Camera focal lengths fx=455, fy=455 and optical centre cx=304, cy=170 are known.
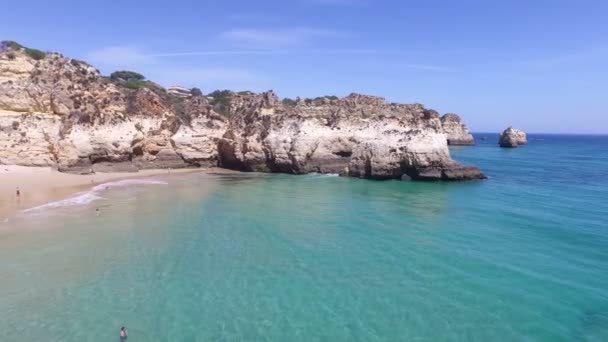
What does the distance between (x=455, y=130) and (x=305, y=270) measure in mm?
104123

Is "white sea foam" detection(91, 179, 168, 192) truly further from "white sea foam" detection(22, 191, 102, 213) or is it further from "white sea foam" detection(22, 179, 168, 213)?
"white sea foam" detection(22, 191, 102, 213)

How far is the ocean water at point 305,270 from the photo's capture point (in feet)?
43.6

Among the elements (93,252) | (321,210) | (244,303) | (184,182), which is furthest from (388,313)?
(184,182)

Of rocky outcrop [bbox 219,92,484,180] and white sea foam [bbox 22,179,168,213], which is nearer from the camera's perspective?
white sea foam [bbox 22,179,168,213]

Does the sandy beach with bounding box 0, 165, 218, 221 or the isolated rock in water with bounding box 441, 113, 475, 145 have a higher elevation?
the isolated rock in water with bounding box 441, 113, 475, 145

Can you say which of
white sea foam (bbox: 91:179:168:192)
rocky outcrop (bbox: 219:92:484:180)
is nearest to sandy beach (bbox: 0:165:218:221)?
white sea foam (bbox: 91:179:168:192)

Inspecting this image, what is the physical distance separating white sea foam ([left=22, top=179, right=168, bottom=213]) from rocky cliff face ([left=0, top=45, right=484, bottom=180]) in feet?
18.7

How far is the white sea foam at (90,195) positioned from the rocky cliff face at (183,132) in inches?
225

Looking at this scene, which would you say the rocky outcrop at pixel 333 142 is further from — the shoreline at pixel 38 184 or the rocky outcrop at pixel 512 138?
the rocky outcrop at pixel 512 138

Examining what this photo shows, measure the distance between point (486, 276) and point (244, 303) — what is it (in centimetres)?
917

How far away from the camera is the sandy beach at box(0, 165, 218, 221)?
29500mm

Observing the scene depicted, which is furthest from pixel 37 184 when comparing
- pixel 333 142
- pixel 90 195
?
pixel 333 142

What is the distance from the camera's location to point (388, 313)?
1411cm

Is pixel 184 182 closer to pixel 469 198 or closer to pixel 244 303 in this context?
pixel 469 198
